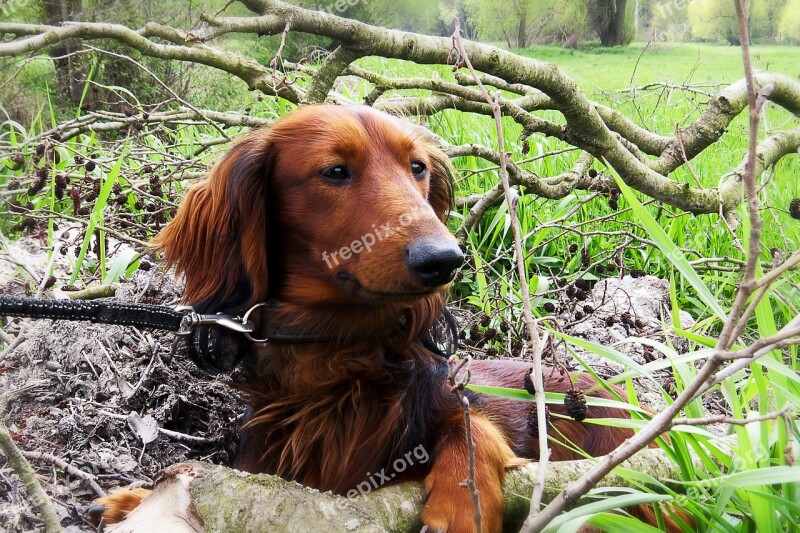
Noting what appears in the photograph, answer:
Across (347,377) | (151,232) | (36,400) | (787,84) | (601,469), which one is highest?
(787,84)

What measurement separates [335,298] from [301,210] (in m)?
0.31

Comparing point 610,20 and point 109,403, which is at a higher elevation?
point 610,20

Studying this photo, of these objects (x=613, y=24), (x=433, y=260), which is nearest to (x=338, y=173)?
(x=433, y=260)

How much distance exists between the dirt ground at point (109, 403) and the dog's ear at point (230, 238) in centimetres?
33

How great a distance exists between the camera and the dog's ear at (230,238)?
226 cm

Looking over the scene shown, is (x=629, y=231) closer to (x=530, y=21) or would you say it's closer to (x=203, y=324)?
(x=203, y=324)

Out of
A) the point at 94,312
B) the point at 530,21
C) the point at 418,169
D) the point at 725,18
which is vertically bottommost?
the point at 94,312

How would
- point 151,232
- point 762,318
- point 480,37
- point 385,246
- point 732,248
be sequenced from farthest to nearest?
point 480,37
point 732,248
point 151,232
point 385,246
point 762,318

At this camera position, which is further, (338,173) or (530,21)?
(530,21)

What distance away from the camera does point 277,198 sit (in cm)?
231

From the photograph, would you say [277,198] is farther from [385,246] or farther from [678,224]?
[678,224]

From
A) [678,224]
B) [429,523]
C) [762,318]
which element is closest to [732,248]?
[678,224]

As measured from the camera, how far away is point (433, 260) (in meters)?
1.79

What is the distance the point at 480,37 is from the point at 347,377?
318 inches
